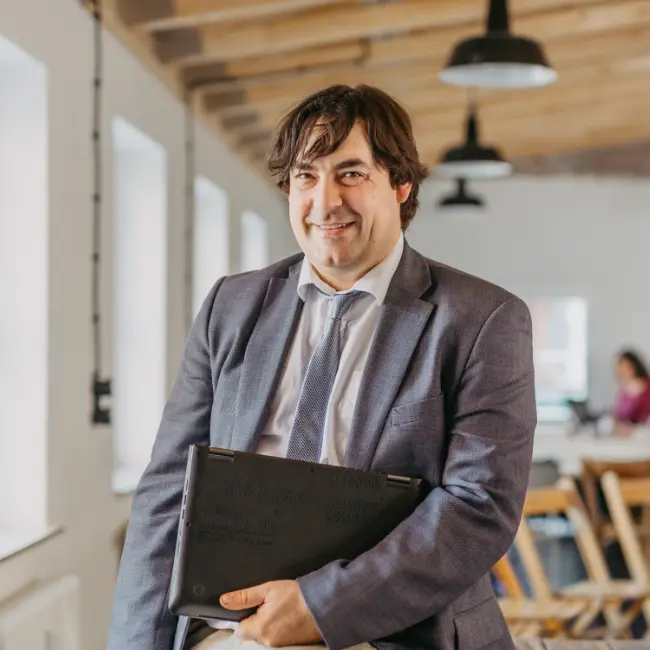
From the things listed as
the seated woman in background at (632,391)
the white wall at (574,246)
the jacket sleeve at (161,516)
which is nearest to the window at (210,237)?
the seated woman in background at (632,391)

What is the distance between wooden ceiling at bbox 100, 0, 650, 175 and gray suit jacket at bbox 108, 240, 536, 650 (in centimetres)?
271

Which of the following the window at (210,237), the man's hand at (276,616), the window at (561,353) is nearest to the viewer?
the man's hand at (276,616)

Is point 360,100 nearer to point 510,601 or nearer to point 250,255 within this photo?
point 510,601

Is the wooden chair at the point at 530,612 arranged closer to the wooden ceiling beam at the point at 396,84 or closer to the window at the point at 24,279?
the window at the point at 24,279

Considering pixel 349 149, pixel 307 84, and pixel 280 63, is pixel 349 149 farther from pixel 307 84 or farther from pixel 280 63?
pixel 307 84

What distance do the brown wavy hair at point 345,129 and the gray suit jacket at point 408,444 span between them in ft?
0.59

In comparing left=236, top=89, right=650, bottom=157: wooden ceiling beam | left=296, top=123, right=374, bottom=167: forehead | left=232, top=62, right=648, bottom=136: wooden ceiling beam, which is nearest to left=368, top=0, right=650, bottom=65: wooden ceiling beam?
left=232, top=62, right=648, bottom=136: wooden ceiling beam

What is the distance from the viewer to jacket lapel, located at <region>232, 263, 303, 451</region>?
5.78 ft

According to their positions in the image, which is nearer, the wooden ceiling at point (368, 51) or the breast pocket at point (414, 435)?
the breast pocket at point (414, 435)

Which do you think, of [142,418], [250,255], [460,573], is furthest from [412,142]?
[250,255]

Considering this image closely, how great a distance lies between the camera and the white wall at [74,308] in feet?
11.5

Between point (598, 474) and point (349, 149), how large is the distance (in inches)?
200

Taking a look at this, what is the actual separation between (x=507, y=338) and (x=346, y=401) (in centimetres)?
26

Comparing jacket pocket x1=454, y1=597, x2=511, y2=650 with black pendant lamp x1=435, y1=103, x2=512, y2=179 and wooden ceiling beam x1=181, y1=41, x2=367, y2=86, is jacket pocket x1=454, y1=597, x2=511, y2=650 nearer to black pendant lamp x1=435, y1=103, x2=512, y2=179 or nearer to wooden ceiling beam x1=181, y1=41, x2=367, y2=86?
black pendant lamp x1=435, y1=103, x2=512, y2=179
